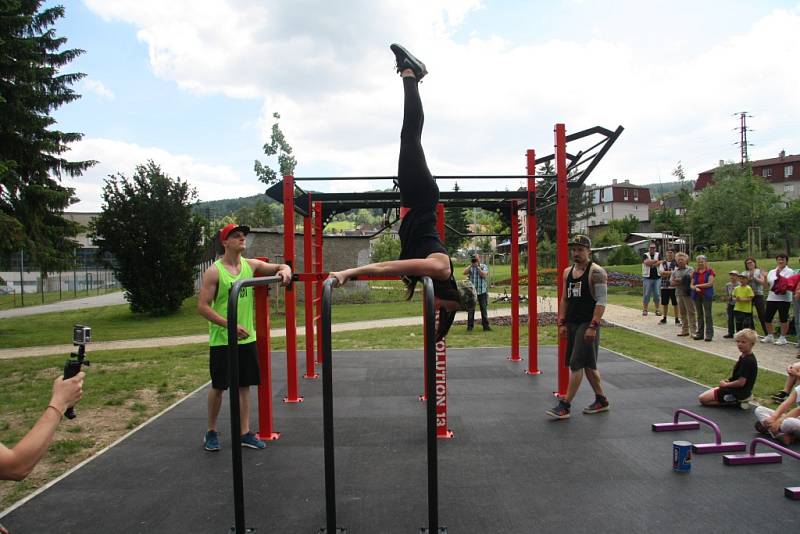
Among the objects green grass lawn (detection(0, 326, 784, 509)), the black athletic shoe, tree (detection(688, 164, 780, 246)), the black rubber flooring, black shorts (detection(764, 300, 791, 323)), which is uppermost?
tree (detection(688, 164, 780, 246))

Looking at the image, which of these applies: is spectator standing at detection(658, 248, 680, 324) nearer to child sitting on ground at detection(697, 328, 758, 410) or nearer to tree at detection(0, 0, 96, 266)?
child sitting on ground at detection(697, 328, 758, 410)

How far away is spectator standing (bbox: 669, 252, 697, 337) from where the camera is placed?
9.88 meters

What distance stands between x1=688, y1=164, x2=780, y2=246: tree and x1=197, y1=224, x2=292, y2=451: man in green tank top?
118 feet

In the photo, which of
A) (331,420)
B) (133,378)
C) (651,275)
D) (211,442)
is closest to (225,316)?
(211,442)

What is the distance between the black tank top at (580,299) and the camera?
500cm

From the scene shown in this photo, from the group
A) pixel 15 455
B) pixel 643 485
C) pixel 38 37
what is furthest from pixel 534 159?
pixel 38 37

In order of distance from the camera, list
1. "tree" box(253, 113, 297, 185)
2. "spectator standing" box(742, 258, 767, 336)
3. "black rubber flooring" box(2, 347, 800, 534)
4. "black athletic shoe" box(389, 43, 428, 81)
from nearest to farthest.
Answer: "black rubber flooring" box(2, 347, 800, 534) < "black athletic shoe" box(389, 43, 428, 81) < "spectator standing" box(742, 258, 767, 336) < "tree" box(253, 113, 297, 185)

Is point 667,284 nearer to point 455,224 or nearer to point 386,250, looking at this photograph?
point 386,250

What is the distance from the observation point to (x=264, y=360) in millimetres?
4422

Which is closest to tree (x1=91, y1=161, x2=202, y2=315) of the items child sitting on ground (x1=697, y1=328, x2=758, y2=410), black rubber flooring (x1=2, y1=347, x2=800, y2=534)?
black rubber flooring (x1=2, y1=347, x2=800, y2=534)

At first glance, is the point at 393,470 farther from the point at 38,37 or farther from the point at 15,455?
the point at 38,37

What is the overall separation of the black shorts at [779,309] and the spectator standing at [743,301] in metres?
0.31

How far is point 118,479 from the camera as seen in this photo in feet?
12.4

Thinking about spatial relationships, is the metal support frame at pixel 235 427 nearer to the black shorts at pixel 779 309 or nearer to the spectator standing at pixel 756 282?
the spectator standing at pixel 756 282
